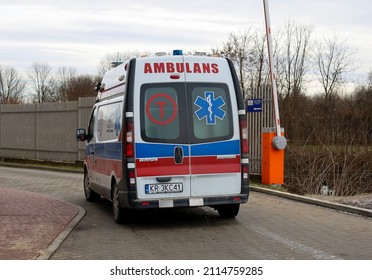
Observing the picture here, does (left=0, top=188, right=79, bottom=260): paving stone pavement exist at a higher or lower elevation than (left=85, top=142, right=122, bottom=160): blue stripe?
lower

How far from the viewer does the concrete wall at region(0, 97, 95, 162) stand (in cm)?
2236

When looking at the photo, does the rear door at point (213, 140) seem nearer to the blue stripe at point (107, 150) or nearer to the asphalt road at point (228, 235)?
the asphalt road at point (228, 235)

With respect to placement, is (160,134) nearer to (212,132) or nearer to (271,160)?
(212,132)

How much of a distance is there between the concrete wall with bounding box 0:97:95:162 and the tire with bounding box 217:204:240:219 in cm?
1238

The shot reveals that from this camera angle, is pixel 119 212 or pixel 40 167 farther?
pixel 40 167

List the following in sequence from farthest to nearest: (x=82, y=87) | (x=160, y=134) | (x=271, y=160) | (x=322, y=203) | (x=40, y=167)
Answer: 1. (x=82, y=87)
2. (x=40, y=167)
3. (x=271, y=160)
4. (x=322, y=203)
5. (x=160, y=134)

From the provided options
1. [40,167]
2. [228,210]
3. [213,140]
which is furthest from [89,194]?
[40,167]

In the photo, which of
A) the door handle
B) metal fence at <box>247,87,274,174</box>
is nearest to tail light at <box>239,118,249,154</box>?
the door handle

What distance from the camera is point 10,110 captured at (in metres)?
26.9

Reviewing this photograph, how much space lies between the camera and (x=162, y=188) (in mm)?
8664

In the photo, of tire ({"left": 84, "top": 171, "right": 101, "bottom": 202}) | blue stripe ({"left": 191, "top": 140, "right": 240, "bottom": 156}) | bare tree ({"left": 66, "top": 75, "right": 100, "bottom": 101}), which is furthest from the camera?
bare tree ({"left": 66, "top": 75, "right": 100, "bottom": 101})

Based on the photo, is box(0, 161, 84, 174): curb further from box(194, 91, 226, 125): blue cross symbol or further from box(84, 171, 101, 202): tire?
box(194, 91, 226, 125): blue cross symbol

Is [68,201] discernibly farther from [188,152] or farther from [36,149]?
[36,149]

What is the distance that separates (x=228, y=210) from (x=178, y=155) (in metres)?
1.78
